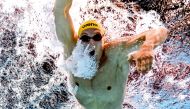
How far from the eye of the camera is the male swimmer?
4.25 meters

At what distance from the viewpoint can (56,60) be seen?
12.5 m

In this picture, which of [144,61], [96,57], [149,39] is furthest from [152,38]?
[96,57]

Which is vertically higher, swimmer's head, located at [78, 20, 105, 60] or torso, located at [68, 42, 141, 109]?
swimmer's head, located at [78, 20, 105, 60]

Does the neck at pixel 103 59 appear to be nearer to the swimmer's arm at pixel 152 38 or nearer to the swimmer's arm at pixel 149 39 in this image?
the swimmer's arm at pixel 149 39

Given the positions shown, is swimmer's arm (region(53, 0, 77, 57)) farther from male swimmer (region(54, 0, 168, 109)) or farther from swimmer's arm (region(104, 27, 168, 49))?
swimmer's arm (region(104, 27, 168, 49))

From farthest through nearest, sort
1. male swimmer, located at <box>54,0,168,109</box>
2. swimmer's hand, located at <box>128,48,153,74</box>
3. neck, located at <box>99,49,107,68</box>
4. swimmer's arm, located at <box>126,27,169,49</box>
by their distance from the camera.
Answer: neck, located at <box>99,49,107,68</box>
male swimmer, located at <box>54,0,168,109</box>
swimmer's arm, located at <box>126,27,169,49</box>
swimmer's hand, located at <box>128,48,153,74</box>

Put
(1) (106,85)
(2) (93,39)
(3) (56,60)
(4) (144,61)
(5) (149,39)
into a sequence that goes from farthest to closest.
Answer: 1. (3) (56,60)
2. (1) (106,85)
3. (2) (93,39)
4. (5) (149,39)
5. (4) (144,61)

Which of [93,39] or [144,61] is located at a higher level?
[93,39]

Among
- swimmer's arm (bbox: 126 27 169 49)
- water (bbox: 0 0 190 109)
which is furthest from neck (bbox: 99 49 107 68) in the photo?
water (bbox: 0 0 190 109)

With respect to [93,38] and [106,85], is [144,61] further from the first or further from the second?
[106,85]

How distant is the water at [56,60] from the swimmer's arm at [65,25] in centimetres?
603

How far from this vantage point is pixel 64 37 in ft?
14.5

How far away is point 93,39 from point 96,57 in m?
0.17

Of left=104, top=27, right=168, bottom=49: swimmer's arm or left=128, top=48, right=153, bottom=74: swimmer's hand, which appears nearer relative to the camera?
left=128, top=48, right=153, bottom=74: swimmer's hand
